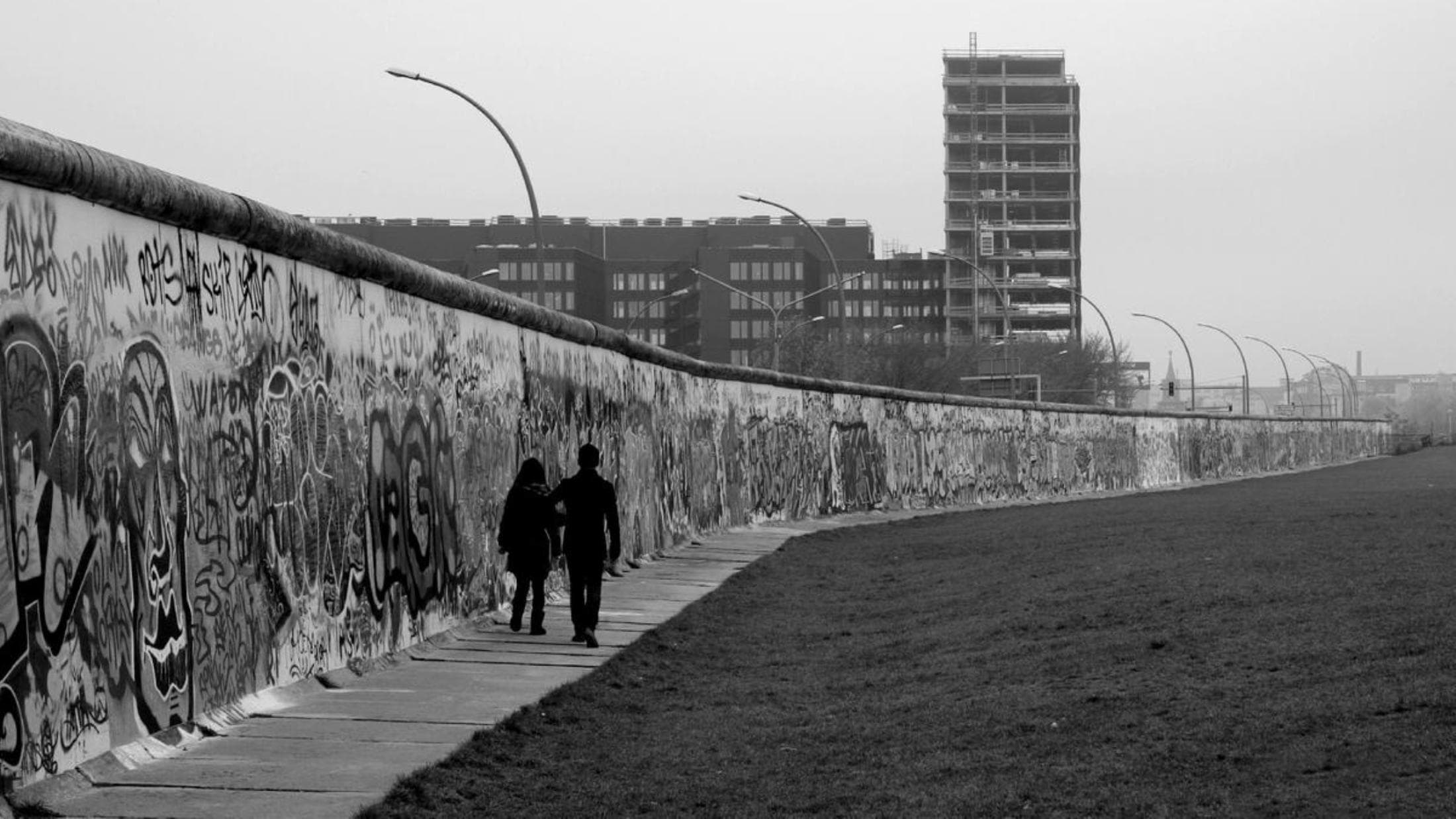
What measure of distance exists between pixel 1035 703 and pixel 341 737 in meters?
3.77

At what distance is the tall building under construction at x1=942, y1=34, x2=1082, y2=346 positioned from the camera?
156125 mm

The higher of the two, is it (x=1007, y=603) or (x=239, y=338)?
(x=239, y=338)

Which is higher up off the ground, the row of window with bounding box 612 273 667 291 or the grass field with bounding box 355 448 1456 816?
the row of window with bounding box 612 273 667 291

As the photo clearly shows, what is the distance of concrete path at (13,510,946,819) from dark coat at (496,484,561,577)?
2.16 feet

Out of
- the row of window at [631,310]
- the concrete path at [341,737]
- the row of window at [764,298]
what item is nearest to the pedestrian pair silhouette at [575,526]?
the concrete path at [341,737]

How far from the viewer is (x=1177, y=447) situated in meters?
65.6

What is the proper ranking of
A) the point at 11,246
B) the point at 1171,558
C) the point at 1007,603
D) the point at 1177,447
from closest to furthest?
the point at 11,246, the point at 1007,603, the point at 1171,558, the point at 1177,447

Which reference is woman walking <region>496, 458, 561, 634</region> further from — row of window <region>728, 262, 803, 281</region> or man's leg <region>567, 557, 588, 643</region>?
row of window <region>728, 262, 803, 281</region>

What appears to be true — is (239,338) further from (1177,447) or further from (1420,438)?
(1420,438)

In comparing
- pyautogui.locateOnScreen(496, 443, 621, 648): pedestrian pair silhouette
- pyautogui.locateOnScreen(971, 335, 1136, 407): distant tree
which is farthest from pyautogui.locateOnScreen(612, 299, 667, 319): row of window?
pyautogui.locateOnScreen(496, 443, 621, 648): pedestrian pair silhouette

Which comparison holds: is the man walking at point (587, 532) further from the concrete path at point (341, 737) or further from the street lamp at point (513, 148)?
the street lamp at point (513, 148)

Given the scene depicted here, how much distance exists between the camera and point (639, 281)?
522ft

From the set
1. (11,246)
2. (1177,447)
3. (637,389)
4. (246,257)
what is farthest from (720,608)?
(1177,447)

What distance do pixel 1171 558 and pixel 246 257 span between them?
439 inches
